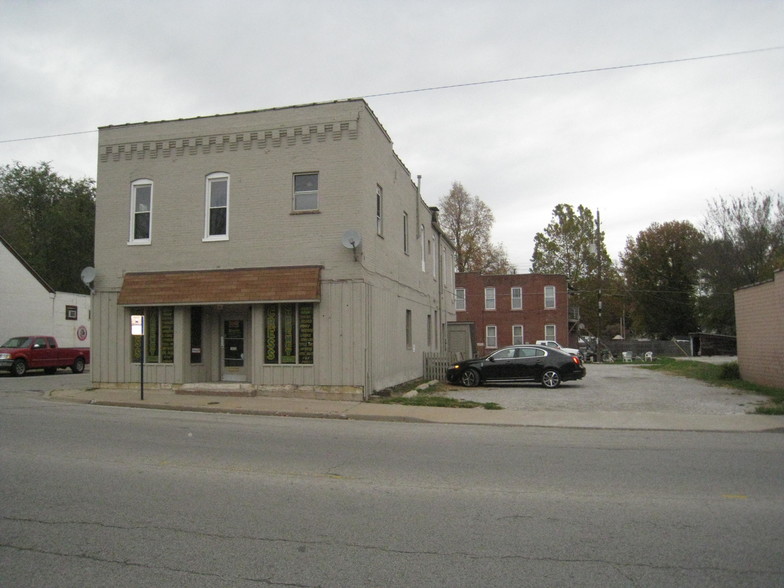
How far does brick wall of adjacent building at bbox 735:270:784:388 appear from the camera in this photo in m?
18.0

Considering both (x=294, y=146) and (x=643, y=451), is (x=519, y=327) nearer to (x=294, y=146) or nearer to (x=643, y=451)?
(x=294, y=146)

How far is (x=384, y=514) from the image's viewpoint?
6.01 metres

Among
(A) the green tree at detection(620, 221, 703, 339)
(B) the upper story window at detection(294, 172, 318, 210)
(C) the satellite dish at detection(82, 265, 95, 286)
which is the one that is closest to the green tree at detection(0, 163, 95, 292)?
(C) the satellite dish at detection(82, 265, 95, 286)

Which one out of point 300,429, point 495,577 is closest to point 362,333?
point 300,429

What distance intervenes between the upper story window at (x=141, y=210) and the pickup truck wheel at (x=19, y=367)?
12.5 meters

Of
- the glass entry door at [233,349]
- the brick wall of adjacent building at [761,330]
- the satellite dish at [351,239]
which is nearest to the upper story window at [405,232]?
the satellite dish at [351,239]

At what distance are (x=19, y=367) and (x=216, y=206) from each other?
15.1m

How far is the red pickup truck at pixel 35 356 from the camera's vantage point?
2588 cm

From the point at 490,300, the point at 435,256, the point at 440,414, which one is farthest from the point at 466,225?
the point at 440,414

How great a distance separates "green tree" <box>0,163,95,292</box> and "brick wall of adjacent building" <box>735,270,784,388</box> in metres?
45.2

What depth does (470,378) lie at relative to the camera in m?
21.1

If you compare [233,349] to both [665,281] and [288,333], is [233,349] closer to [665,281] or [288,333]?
→ [288,333]

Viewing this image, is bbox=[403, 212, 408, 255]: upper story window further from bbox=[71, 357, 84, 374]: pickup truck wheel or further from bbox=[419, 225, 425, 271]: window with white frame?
bbox=[71, 357, 84, 374]: pickup truck wheel

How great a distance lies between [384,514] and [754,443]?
7.59 m
